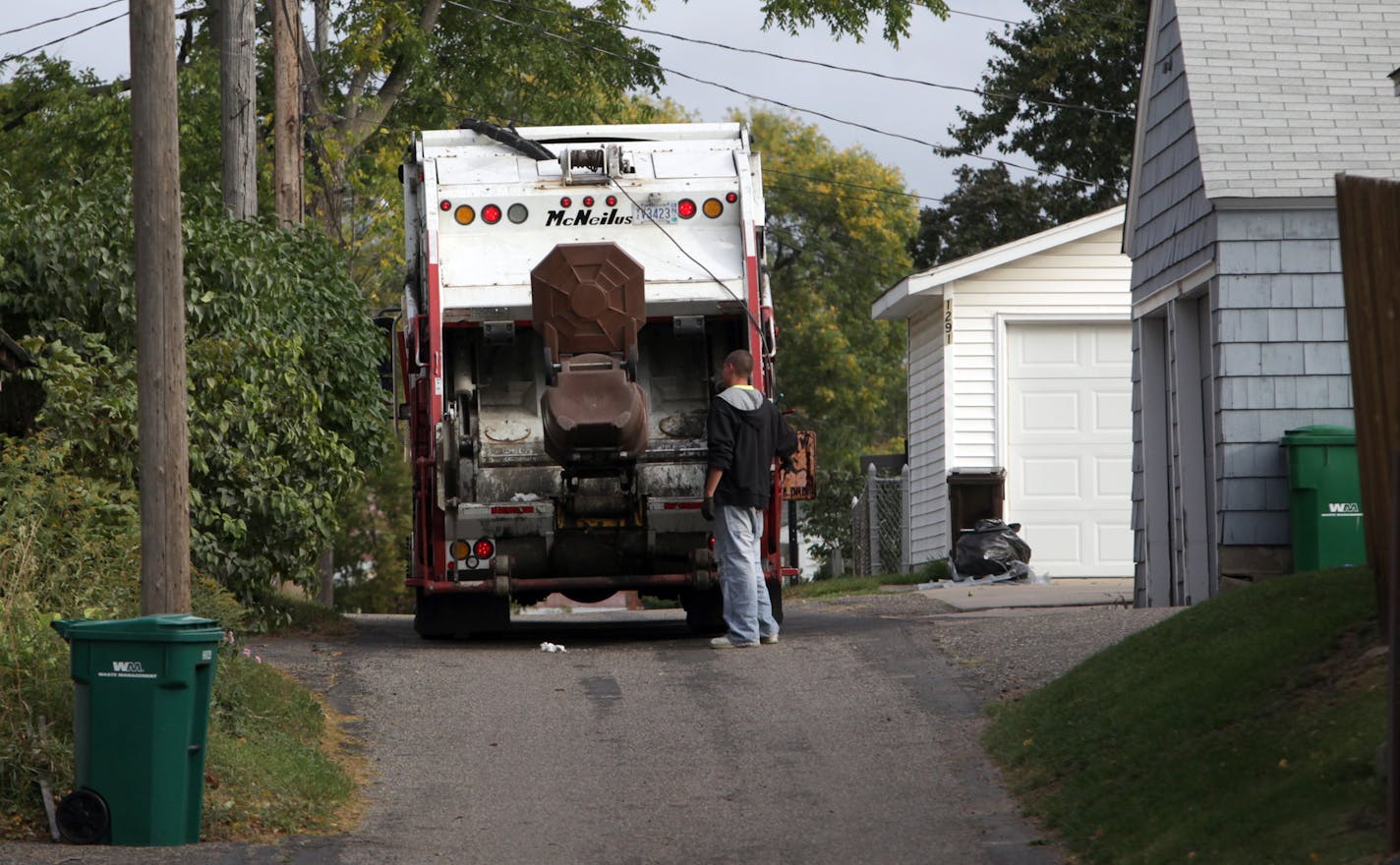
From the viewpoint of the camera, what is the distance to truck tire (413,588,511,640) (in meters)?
13.0

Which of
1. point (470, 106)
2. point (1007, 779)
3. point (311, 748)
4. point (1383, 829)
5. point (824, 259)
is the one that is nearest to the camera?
point (1383, 829)

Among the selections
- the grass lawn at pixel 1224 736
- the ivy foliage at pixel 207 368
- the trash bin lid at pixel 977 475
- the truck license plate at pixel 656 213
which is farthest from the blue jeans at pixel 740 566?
the trash bin lid at pixel 977 475

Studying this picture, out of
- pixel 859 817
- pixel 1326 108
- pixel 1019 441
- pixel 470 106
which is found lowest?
pixel 859 817

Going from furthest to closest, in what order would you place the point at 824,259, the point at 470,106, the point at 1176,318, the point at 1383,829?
the point at 824,259, the point at 470,106, the point at 1176,318, the point at 1383,829

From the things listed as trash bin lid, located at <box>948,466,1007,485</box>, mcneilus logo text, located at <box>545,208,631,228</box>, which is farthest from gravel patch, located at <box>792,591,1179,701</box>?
trash bin lid, located at <box>948,466,1007,485</box>

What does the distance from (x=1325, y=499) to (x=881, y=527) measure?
14718 millimetres

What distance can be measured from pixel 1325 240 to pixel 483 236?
5.49 meters

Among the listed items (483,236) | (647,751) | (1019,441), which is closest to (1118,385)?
(1019,441)

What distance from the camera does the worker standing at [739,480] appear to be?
11570 millimetres

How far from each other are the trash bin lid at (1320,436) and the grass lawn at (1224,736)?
3009 mm

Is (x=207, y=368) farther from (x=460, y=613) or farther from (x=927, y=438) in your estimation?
(x=927, y=438)

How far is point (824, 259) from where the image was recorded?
157ft

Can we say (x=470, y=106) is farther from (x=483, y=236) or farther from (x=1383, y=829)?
(x=1383, y=829)

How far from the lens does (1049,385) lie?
69.3ft
